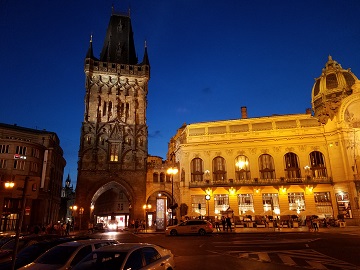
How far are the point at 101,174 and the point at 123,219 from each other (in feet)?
70.5

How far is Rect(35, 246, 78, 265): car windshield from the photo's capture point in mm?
7470

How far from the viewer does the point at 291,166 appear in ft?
141

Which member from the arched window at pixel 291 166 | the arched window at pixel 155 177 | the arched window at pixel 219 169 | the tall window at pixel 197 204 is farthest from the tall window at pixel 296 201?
the arched window at pixel 155 177

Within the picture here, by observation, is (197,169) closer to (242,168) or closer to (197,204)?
(197,204)

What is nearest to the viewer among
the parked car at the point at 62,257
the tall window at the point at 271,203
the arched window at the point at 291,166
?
the parked car at the point at 62,257

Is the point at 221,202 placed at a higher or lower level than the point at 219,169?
lower

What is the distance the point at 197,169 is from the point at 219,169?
11.9ft

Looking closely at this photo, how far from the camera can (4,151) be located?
43938 mm

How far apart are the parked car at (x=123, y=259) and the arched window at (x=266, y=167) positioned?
3875cm

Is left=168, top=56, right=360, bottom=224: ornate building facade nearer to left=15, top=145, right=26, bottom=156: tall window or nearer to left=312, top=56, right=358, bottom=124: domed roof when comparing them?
left=312, top=56, right=358, bottom=124: domed roof

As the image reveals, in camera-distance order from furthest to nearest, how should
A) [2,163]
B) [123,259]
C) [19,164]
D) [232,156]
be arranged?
[232,156], [19,164], [2,163], [123,259]

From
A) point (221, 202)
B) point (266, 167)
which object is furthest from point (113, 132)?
point (266, 167)

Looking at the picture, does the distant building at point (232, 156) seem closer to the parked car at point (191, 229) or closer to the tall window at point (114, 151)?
the tall window at point (114, 151)

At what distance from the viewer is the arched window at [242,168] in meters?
43.8
